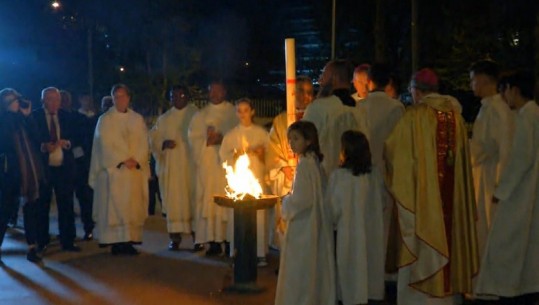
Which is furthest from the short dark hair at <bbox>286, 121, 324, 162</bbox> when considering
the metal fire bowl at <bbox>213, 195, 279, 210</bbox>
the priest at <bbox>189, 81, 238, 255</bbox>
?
the priest at <bbox>189, 81, 238, 255</bbox>

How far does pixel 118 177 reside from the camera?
448 inches

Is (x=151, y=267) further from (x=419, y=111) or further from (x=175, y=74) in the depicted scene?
(x=175, y=74)

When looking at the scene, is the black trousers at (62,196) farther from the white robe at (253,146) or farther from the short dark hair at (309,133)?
the short dark hair at (309,133)

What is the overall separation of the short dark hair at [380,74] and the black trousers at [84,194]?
4970 mm

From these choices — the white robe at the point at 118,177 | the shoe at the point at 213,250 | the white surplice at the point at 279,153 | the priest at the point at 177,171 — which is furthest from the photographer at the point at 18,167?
the white surplice at the point at 279,153

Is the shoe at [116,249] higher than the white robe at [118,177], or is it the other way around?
the white robe at [118,177]

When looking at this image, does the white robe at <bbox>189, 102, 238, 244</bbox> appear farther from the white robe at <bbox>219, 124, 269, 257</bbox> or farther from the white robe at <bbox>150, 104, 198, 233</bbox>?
the white robe at <bbox>219, 124, 269, 257</bbox>

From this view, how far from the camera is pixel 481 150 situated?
841cm

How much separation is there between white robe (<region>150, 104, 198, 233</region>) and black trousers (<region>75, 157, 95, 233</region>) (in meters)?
1.25

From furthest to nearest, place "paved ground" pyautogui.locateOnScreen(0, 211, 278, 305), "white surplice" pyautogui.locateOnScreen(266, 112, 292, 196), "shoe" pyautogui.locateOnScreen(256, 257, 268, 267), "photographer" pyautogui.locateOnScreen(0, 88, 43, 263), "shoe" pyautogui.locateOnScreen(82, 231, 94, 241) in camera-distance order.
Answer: "shoe" pyautogui.locateOnScreen(82, 231, 94, 241)
"photographer" pyautogui.locateOnScreen(0, 88, 43, 263)
"shoe" pyautogui.locateOnScreen(256, 257, 268, 267)
"white surplice" pyautogui.locateOnScreen(266, 112, 292, 196)
"paved ground" pyautogui.locateOnScreen(0, 211, 278, 305)

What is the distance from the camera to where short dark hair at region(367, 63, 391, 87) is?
8805mm

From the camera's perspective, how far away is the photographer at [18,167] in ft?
35.2

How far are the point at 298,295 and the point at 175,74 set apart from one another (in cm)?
2721

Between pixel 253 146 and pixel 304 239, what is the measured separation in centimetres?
319
